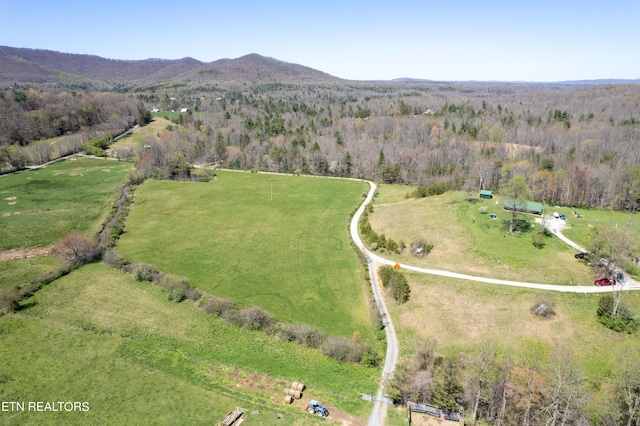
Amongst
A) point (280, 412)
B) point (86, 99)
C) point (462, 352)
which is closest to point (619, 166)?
point (462, 352)

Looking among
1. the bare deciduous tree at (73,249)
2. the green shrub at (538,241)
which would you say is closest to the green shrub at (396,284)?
the green shrub at (538,241)

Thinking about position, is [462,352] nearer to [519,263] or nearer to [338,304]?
[338,304]

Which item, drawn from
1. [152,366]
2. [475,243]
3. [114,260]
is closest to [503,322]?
[475,243]

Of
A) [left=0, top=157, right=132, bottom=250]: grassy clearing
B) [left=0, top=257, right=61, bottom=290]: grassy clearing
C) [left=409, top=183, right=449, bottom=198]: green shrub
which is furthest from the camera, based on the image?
[left=409, top=183, right=449, bottom=198]: green shrub

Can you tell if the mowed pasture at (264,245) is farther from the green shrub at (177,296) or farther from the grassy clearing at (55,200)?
the grassy clearing at (55,200)

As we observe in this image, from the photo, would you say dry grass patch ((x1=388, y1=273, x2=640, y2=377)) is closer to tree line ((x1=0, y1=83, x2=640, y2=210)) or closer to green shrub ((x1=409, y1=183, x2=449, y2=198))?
green shrub ((x1=409, y1=183, x2=449, y2=198))

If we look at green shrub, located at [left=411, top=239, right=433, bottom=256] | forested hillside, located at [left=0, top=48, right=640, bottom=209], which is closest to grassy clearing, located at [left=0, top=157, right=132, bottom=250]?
forested hillside, located at [left=0, top=48, right=640, bottom=209]
